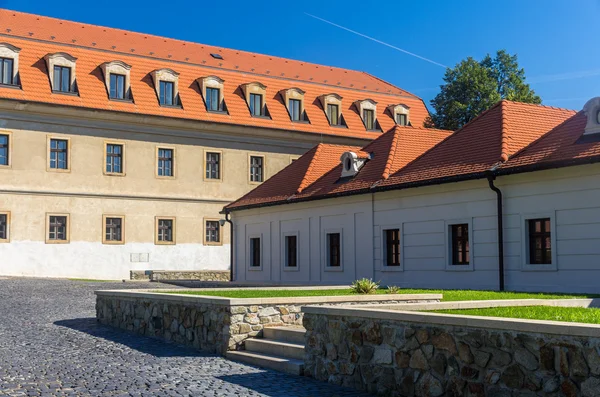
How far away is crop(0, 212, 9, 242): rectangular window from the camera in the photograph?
37.3 m

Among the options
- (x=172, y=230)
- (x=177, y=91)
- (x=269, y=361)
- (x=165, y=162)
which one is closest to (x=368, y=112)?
(x=177, y=91)

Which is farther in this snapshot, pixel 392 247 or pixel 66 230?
pixel 66 230

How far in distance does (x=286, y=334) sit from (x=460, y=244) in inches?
420

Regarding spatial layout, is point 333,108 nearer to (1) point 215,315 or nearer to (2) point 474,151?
(2) point 474,151

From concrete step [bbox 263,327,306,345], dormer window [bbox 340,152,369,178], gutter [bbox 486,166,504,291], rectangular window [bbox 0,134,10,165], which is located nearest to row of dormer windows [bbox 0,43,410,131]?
rectangular window [bbox 0,134,10,165]

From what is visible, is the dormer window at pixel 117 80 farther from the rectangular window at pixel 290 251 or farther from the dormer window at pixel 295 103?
the rectangular window at pixel 290 251

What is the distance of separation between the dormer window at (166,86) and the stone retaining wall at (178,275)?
29.2ft

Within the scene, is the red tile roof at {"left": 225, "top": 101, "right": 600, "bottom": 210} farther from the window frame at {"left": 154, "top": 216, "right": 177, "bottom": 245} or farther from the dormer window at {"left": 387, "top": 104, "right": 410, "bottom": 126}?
the dormer window at {"left": 387, "top": 104, "right": 410, "bottom": 126}

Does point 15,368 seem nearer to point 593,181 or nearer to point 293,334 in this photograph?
point 293,334

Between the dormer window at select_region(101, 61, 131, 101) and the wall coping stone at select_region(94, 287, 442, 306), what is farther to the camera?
the dormer window at select_region(101, 61, 131, 101)

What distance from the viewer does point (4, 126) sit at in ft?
124

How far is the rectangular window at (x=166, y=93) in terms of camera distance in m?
42.4

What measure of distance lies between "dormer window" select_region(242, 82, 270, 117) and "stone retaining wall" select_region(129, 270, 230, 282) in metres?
9.55

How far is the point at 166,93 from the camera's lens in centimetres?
4266
